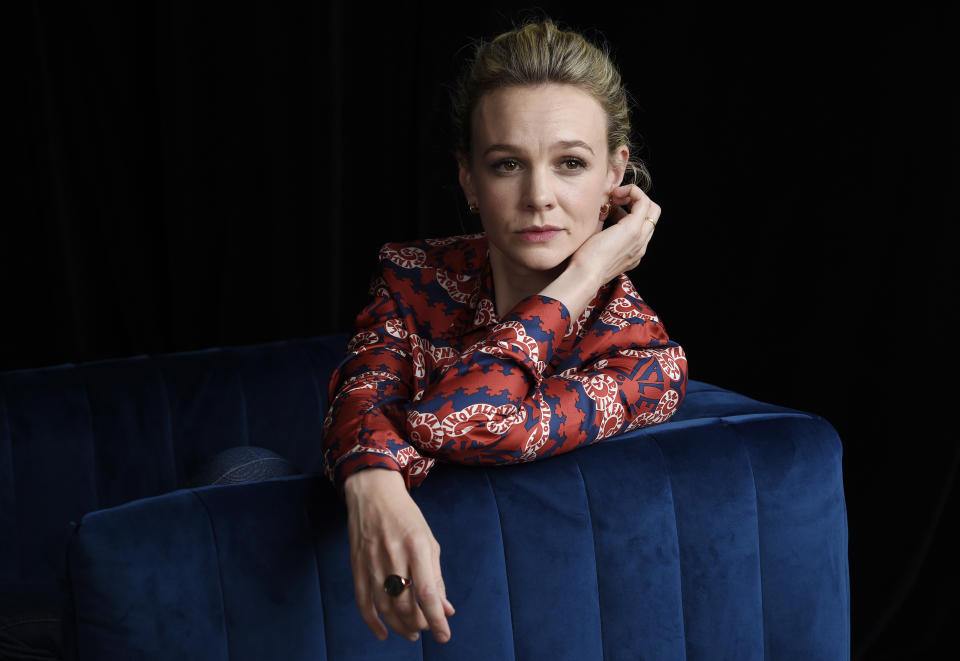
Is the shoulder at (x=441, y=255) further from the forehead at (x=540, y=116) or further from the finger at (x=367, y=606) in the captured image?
the finger at (x=367, y=606)

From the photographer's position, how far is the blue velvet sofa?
1034mm

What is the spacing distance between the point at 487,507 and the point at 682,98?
1478mm

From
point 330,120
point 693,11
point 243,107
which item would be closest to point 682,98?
point 693,11

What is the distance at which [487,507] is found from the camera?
1.17 metres

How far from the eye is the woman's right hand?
57cm

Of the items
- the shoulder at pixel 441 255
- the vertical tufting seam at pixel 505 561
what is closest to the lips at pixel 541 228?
the shoulder at pixel 441 255

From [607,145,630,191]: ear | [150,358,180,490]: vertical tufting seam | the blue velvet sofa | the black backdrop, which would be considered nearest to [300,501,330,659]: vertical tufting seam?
the blue velvet sofa

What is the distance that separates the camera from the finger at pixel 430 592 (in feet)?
A: 3.26

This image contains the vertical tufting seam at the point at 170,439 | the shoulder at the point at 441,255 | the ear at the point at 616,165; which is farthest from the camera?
the vertical tufting seam at the point at 170,439

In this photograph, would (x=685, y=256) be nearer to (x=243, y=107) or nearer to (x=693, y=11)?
(x=693, y=11)

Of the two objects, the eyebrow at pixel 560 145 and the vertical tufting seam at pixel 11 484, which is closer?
the eyebrow at pixel 560 145

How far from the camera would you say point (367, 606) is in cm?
104

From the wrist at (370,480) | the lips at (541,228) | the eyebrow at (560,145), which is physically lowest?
the wrist at (370,480)

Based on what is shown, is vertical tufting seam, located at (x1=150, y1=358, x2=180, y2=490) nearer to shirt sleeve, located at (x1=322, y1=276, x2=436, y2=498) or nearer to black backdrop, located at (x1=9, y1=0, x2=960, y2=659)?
shirt sleeve, located at (x1=322, y1=276, x2=436, y2=498)
